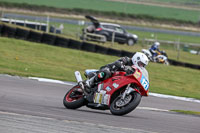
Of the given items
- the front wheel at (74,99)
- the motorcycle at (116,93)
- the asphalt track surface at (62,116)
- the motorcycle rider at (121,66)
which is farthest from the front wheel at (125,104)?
the front wheel at (74,99)

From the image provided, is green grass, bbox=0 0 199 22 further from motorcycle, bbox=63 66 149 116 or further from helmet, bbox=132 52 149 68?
helmet, bbox=132 52 149 68

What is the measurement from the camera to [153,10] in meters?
56.5

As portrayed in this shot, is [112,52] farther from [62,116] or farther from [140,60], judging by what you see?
[62,116]

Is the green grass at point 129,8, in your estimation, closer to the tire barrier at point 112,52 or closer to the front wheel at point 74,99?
the tire barrier at point 112,52

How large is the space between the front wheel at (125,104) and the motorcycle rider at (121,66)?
0.51m

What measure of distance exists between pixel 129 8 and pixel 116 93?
48.4m

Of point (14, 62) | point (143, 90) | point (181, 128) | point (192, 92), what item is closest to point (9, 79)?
point (14, 62)

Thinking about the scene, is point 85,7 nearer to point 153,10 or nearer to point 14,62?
point 153,10

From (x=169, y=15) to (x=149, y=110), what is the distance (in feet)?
155

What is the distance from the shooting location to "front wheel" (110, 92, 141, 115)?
269 inches

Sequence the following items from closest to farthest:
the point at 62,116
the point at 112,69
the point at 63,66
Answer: the point at 62,116, the point at 112,69, the point at 63,66

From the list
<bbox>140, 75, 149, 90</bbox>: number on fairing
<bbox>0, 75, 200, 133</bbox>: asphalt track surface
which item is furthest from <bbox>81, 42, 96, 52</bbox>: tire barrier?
<bbox>140, 75, 149, 90</bbox>: number on fairing

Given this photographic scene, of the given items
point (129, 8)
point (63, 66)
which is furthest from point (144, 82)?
point (129, 8)

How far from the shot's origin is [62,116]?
621 centimetres
